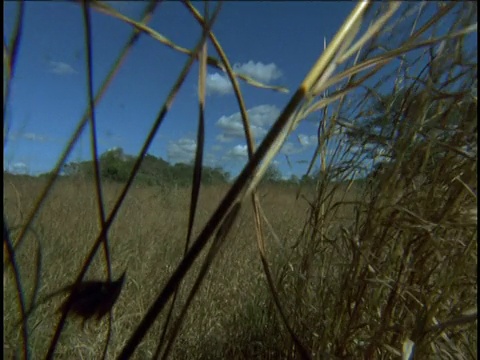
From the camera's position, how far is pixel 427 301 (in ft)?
2.10

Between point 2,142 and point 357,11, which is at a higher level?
point 357,11

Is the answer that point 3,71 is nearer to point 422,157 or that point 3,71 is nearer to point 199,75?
point 199,75

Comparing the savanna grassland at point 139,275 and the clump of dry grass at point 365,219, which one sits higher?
the clump of dry grass at point 365,219

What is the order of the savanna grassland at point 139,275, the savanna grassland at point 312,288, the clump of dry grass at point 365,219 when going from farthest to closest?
the savanna grassland at point 139,275 < the savanna grassland at point 312,288 < the clump of dry grass at point 365,219

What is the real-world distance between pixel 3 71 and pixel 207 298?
4.28 ft

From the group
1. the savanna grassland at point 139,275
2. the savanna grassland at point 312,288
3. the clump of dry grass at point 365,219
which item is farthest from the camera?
the savanna grassland at point 139,275

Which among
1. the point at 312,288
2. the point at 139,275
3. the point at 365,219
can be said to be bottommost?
the point at 139,275

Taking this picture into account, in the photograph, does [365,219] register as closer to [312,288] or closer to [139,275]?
[312,288]

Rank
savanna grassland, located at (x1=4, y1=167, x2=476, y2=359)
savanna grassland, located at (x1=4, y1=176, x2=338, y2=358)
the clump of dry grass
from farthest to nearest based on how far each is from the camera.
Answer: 1. savanna grassland, located at (x1=4, y1=176, x2=338, y2=358)
2. savanna grassland, located at (x1=4, y1=167, x2=476, y2=359)
3. the clump of dry grass

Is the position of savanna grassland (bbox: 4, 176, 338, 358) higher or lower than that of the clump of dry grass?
lower

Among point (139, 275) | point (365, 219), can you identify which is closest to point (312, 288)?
point (365, 219)

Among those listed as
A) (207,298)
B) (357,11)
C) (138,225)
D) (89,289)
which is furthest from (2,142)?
(138,225)

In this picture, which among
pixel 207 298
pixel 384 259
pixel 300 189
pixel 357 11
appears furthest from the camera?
pixel 207 298

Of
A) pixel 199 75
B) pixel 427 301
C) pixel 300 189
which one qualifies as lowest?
pixel 427 301
